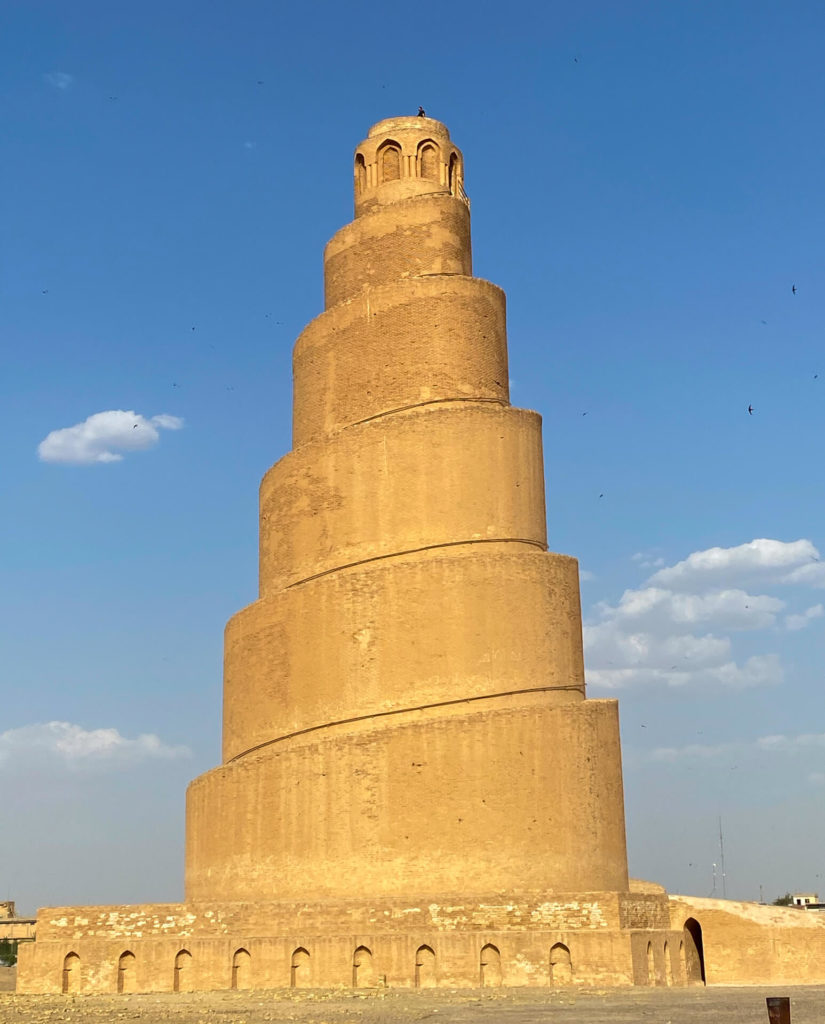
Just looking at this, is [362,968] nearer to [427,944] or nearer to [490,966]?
[427,944]

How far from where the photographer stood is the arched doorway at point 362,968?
Answer: 19016 millimetres

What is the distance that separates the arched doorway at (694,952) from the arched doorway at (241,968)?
7.08 meters

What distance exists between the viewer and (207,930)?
20344mm

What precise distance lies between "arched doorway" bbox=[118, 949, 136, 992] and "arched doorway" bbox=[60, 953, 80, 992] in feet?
2.42

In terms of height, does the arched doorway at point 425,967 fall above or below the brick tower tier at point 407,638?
below

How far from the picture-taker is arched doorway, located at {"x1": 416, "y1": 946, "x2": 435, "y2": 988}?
1886cm

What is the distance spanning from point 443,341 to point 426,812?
8.86 meters

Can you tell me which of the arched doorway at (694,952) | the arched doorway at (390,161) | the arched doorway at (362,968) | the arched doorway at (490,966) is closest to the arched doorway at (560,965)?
the arched doorway at (490,966)

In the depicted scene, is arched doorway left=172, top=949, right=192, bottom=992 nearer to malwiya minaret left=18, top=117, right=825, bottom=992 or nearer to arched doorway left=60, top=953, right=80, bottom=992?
malwiya minaret left=18, top=117, right=825, bottom=992

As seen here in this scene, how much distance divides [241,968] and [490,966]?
156 inches

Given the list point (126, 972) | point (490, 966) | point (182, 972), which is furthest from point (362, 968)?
point (126, 972)

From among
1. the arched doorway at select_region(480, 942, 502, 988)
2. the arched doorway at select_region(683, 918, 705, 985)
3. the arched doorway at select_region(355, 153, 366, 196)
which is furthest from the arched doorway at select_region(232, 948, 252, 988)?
the arched doorway at select_region(355, 153, 366, 196)

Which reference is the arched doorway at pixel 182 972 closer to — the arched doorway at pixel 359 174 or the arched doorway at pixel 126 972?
the arched doorway at pixel 126 972

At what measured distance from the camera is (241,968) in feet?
65.4
